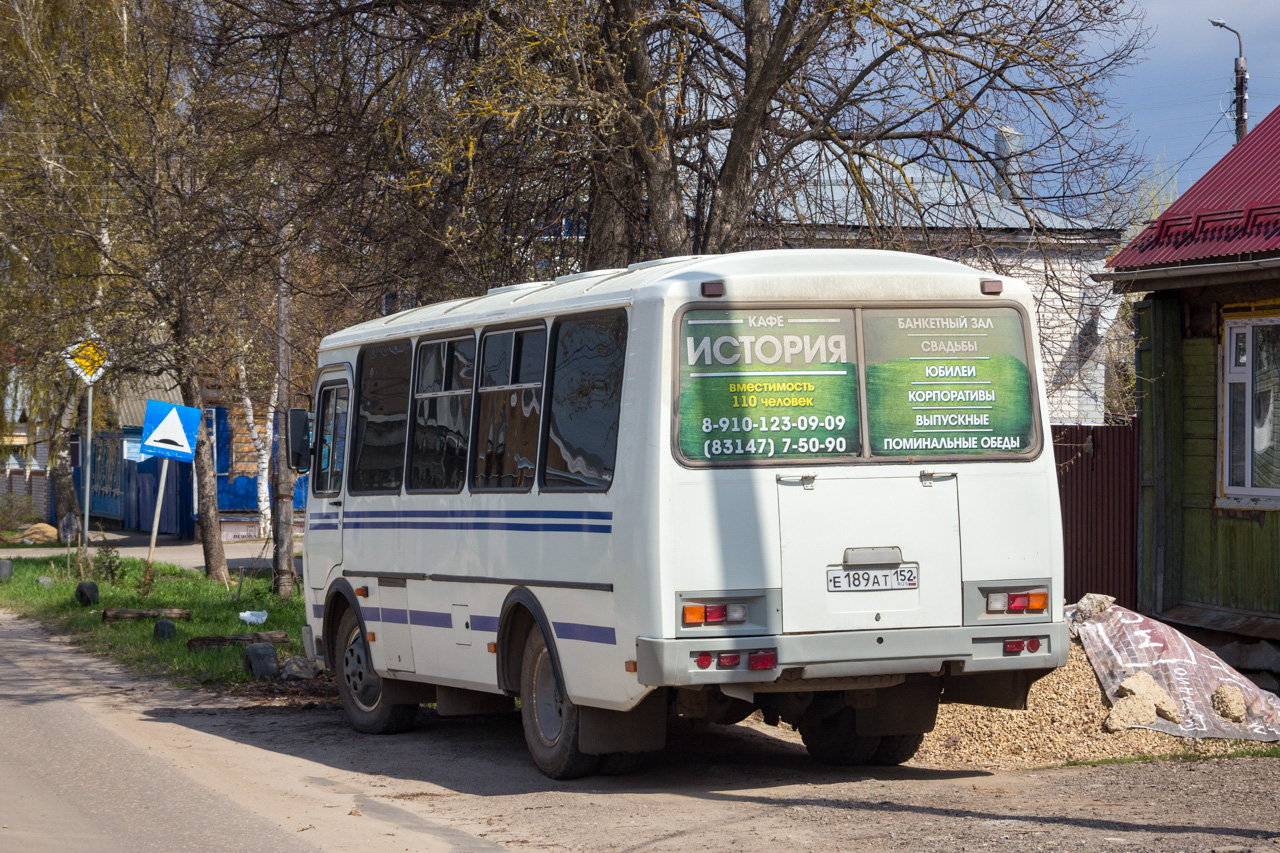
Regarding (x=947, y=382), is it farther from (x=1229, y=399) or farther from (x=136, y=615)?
(x=136, y=615)

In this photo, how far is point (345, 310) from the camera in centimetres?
1658

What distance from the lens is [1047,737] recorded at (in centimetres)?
965

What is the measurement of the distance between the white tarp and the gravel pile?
17cm

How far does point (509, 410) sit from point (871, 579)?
97.9 inches

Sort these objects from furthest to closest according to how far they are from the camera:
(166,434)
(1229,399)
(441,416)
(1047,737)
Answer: (166,434), (1229,399), (441,416), (1047,737)

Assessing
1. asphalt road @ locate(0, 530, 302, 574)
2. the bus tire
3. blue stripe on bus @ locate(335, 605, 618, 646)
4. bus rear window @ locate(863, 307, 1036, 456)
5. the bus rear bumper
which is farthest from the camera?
asphalt road @ locate(0, 530, 302, 574)

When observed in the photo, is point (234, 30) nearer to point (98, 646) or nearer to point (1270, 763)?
point (98, 646)

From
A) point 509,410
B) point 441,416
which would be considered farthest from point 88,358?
point 509,410

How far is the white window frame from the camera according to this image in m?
13.4

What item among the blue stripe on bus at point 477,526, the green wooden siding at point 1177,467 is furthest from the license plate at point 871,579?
the green wooden siding at point 1177,467

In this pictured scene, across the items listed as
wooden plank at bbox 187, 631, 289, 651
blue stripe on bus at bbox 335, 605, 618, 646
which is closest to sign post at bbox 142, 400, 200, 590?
wooden plank at bbox 187, 631, 289, 651

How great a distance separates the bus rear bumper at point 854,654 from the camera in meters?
7.64

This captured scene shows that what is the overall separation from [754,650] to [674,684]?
45cm

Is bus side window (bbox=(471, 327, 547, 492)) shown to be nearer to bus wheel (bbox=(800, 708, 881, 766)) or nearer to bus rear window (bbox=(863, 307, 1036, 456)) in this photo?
bus rear window (bbox=(863, 307, 1036, 456))
